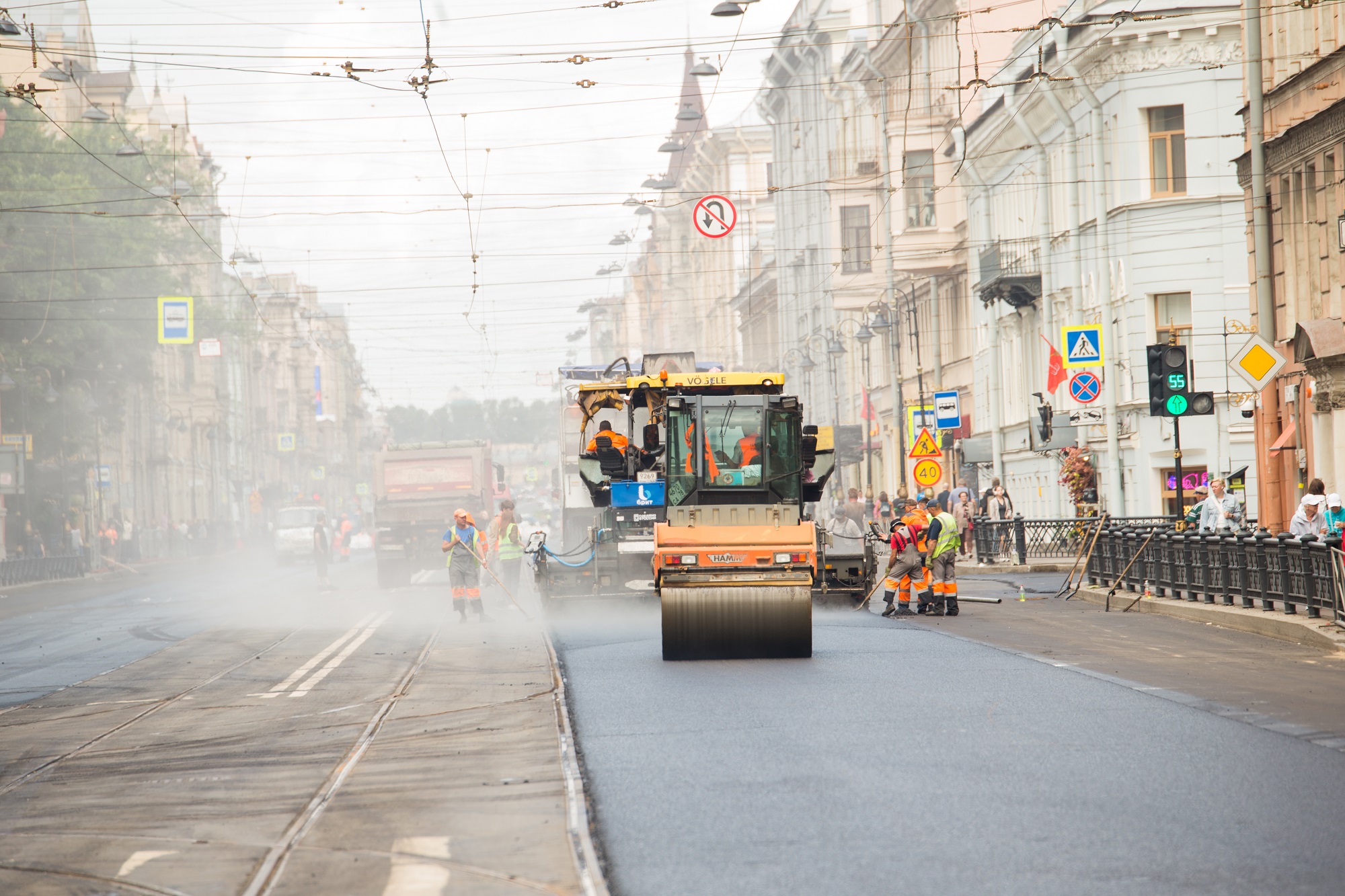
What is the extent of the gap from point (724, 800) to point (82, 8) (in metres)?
65.4

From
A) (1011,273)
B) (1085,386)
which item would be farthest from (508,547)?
(1011,273)

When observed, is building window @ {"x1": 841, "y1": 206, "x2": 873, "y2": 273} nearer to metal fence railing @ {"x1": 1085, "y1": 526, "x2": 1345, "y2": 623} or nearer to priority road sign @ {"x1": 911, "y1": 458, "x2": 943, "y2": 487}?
priority road sign @ {"x1": 911, "y1": 458, "x2": 943, "y2": 487}

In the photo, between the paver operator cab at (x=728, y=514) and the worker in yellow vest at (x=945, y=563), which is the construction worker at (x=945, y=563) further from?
the paver operator cab at (x=728, y=514)

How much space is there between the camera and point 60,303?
162ft

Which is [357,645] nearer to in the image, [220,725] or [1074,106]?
[220,725]

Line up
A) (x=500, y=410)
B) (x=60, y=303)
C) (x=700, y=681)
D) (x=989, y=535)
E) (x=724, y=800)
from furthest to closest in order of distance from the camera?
1. (x=500, y=410)
2. (x=60, y=303)
3. (x=989, y=535)
4. (x=700, y=681)
5. (x=724, y=800)

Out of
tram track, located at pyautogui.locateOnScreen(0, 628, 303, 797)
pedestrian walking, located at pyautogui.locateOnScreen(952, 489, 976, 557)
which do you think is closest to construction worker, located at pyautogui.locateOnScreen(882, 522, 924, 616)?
tram track, located at pyautogui.locateOnScreen(0, 628, 303, 797)

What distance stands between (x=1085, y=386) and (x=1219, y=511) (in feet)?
10.2

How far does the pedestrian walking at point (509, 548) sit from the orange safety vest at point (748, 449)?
11.9 m

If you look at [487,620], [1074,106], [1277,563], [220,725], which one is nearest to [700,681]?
[220,725]

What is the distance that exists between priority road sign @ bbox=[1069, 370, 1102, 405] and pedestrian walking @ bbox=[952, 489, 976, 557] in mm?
9517

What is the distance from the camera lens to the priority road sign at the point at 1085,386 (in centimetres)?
2573

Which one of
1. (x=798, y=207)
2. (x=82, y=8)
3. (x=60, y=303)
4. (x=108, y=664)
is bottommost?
(x=108, y=664)

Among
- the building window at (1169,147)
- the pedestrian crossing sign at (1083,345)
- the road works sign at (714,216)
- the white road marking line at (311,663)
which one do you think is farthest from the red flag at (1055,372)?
the white road marking line at (311,663)
